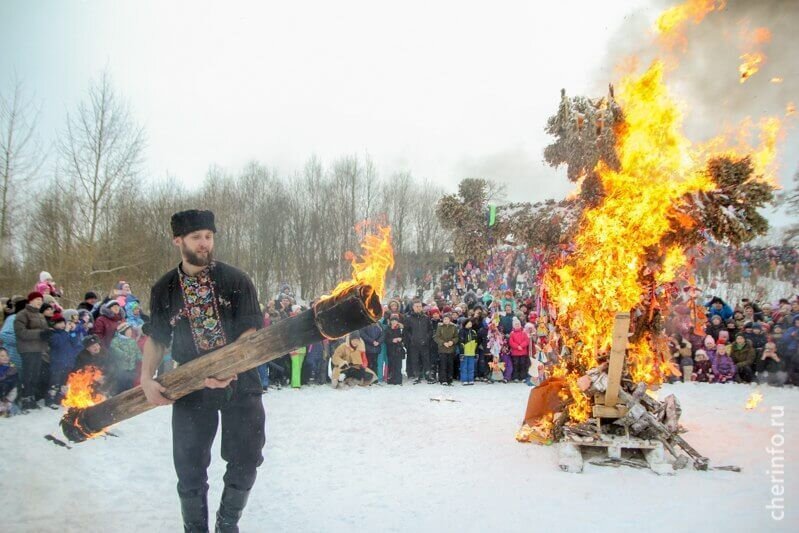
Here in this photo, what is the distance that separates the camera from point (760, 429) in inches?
295

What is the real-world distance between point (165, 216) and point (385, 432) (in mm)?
15147

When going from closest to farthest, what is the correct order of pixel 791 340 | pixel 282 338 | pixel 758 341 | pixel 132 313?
1. pixel 282 338
2. pixel 132 313
3. pixel 791 340
4. pixel 758 341

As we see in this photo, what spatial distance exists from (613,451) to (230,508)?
164 inches

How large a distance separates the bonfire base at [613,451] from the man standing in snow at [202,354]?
358cm

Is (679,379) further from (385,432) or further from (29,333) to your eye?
(29,333)

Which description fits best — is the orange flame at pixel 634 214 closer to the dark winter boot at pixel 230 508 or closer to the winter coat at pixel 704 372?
the dark winter boot at pixel 230 508

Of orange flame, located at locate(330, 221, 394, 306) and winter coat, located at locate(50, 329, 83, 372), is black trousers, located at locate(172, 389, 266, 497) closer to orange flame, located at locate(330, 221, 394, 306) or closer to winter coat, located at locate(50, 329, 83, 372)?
orange flame, located at locate(330, 221, 394, 306)

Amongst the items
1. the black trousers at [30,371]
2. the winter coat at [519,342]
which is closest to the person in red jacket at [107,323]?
the black trousers at [30,371]

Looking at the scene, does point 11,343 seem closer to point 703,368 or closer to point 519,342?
point 519,342

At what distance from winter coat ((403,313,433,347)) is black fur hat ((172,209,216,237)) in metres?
8.81

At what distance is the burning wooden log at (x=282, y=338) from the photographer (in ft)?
9.71

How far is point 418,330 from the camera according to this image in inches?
472

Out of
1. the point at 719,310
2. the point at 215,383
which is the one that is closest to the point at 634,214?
the point at 215,383

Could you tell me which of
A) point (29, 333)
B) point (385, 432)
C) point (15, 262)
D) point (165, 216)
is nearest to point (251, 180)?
point (165, 216)
